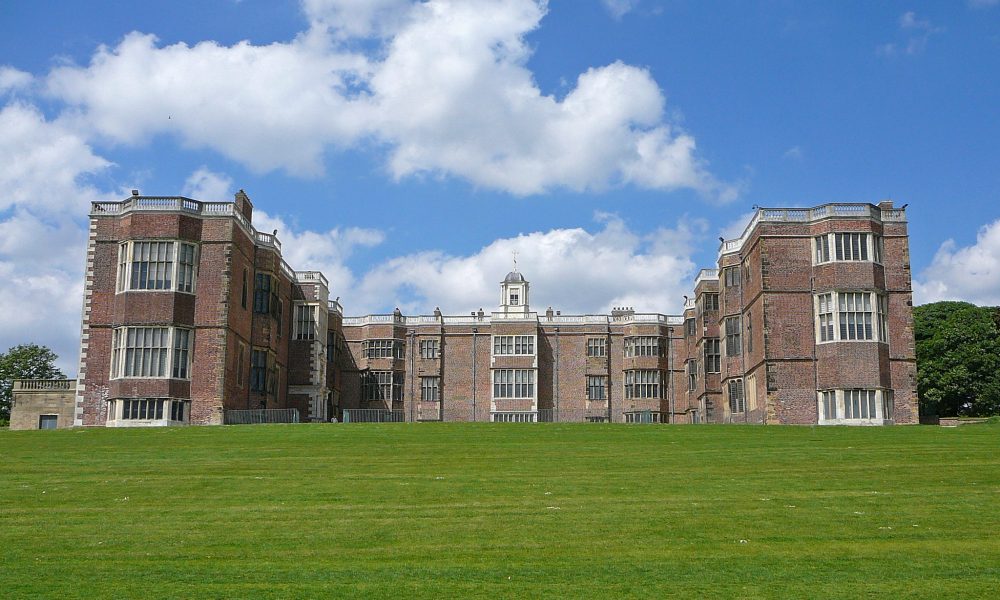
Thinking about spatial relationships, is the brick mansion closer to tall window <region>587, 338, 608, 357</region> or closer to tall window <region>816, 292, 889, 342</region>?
tall window <region>816, 292, 889, 342</region>

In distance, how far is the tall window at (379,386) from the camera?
67.7m

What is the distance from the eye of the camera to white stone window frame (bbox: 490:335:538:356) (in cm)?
6831

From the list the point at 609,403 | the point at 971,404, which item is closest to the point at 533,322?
the point at 609,403

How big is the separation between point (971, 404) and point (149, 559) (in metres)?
66.6

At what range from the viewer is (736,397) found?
52.5 metres

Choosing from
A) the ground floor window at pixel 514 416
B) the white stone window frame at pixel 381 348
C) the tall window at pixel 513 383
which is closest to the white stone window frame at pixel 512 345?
the tall window at pixel 513 383

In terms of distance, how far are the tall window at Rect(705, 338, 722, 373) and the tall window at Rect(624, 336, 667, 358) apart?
32.3 ft

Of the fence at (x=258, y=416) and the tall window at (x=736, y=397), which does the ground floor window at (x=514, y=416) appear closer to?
the tall window at (x=736, y=397)

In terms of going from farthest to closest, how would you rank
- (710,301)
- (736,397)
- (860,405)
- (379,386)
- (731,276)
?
(379,386) < (710,301) < (731,276) < (736,397) < (860,405)

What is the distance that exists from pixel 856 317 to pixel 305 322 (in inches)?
1262

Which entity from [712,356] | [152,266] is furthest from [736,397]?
[152,266]

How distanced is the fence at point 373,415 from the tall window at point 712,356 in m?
21.8

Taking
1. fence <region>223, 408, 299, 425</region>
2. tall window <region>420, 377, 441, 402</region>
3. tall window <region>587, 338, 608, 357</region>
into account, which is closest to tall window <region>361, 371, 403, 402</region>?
tall window <region>420, 377, 441, 402</region>

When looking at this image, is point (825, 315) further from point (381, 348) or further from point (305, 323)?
point (381, 348)
